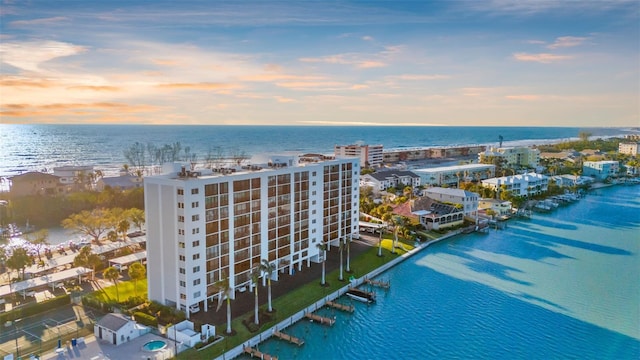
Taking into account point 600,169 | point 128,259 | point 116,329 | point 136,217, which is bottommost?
point 116,329

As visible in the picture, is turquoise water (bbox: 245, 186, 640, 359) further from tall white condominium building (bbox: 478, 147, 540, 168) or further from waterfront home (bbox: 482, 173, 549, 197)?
tall white condominium building (bbox: 478, 147, 540, 168)

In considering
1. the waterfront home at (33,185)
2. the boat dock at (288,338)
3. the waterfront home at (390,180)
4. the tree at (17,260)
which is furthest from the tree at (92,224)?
the waterfront home at (390,180)

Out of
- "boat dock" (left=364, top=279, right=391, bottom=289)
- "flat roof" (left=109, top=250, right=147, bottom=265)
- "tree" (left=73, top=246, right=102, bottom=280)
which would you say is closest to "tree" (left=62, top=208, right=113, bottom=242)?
"flat roof" (left=109, top=250, right=147, bottom=265)

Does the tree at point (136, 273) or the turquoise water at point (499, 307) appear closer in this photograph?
the turquoise water at point (499, 307)

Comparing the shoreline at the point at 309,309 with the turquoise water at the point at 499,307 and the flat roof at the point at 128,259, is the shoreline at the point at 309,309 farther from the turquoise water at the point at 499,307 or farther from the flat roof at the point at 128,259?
the flat roof at the point at 128,259

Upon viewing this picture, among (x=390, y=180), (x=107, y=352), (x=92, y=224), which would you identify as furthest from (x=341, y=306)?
(x=390, y=180)

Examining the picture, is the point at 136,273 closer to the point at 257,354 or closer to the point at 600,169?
the point at 257,354

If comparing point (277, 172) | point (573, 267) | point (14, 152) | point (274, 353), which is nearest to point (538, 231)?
point (573, 267)
